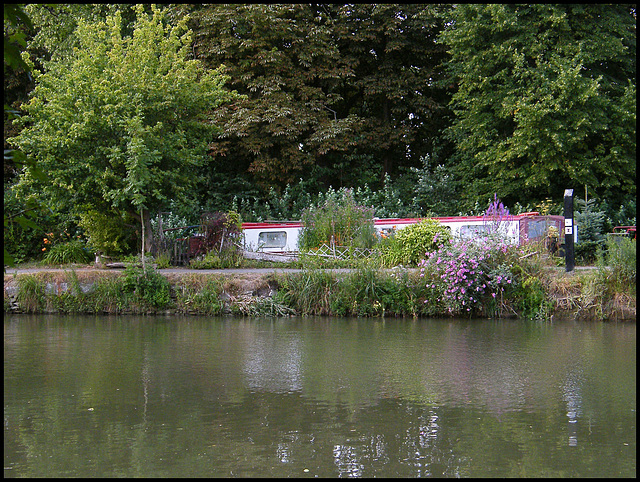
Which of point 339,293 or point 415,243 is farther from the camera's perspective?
point 415,243

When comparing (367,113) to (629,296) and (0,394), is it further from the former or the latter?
(0,394)

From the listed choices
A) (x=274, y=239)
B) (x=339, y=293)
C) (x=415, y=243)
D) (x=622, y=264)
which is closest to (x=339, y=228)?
(x=274, y=239)

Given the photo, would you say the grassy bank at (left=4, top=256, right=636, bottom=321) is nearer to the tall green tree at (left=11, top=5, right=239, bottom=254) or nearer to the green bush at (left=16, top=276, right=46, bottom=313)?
the green bush at (left=16, top=276, right=46, bottom=313)

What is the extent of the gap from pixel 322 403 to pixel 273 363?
2452 millimetres

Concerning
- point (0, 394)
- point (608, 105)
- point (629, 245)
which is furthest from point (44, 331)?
point (608, 105)

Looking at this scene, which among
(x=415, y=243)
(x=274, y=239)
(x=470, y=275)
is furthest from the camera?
(x=274, y=239)

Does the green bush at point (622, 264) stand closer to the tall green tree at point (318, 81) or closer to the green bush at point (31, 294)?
the green bush at point (31, 294)

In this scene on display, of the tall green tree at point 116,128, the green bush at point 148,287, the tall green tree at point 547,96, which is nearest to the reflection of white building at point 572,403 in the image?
the green bush at point 148,287

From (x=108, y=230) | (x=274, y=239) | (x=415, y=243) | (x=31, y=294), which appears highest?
(x=108, y=230)

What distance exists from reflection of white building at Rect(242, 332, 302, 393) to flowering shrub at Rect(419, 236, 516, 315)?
3.82m

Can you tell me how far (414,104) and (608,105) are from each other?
7614 mm

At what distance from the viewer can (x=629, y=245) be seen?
15031mm

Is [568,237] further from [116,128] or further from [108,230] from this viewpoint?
[108,230]

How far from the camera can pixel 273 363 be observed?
1015 centimetres
